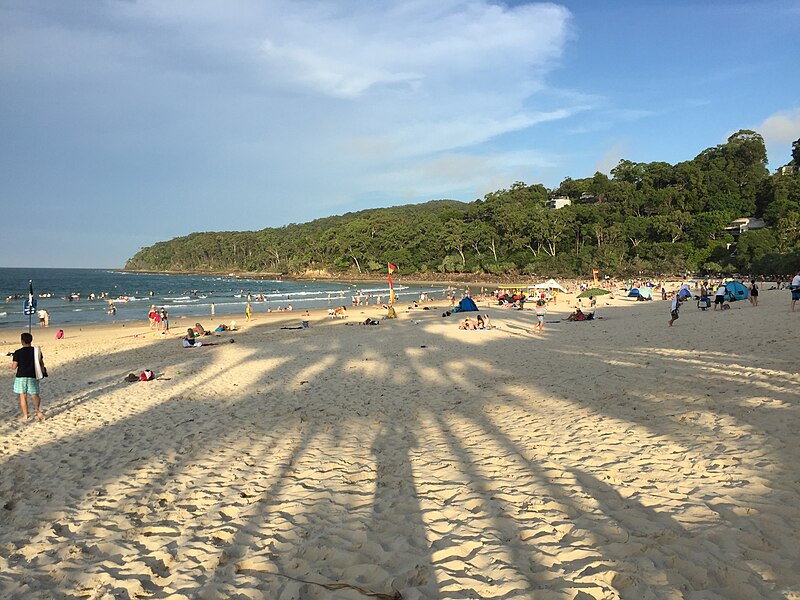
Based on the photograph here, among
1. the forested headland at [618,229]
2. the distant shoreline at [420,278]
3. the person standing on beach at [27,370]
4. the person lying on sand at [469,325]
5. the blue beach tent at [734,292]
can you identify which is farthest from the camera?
the distant shoreline at [420,278]

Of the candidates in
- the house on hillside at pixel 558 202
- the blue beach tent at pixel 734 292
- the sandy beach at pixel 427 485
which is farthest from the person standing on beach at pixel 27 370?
the house on hillside at pixel 558 202

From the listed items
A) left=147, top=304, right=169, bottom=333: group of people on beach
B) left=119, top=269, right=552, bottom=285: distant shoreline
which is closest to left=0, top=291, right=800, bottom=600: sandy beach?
left=147, top=304, right=169, bottom=333: group of people on beach

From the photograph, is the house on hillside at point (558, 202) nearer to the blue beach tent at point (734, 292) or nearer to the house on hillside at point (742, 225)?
the house on hillside at point (742, 225)

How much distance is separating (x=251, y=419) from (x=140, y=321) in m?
29.2

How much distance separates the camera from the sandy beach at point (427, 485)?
3.21 metres

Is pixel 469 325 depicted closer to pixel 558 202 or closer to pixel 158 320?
pixel 158 320

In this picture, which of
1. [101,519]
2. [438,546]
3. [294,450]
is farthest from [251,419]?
[438,546]

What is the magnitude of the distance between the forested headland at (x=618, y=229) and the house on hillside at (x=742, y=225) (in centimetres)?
52

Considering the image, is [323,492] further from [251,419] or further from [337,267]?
[337,267]

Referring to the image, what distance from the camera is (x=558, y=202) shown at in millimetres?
105312

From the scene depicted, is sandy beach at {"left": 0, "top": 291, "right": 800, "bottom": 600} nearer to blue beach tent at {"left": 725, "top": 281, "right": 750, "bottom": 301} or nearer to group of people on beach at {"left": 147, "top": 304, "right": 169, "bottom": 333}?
blue beach tent at {"left": 725, "top": 281, "right": 750, "bottom": 301}

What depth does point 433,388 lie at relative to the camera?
32.3 feet

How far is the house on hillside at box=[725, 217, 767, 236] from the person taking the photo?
68.8 meters

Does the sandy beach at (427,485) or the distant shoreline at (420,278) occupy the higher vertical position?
the distant shoreline at (420,278)
